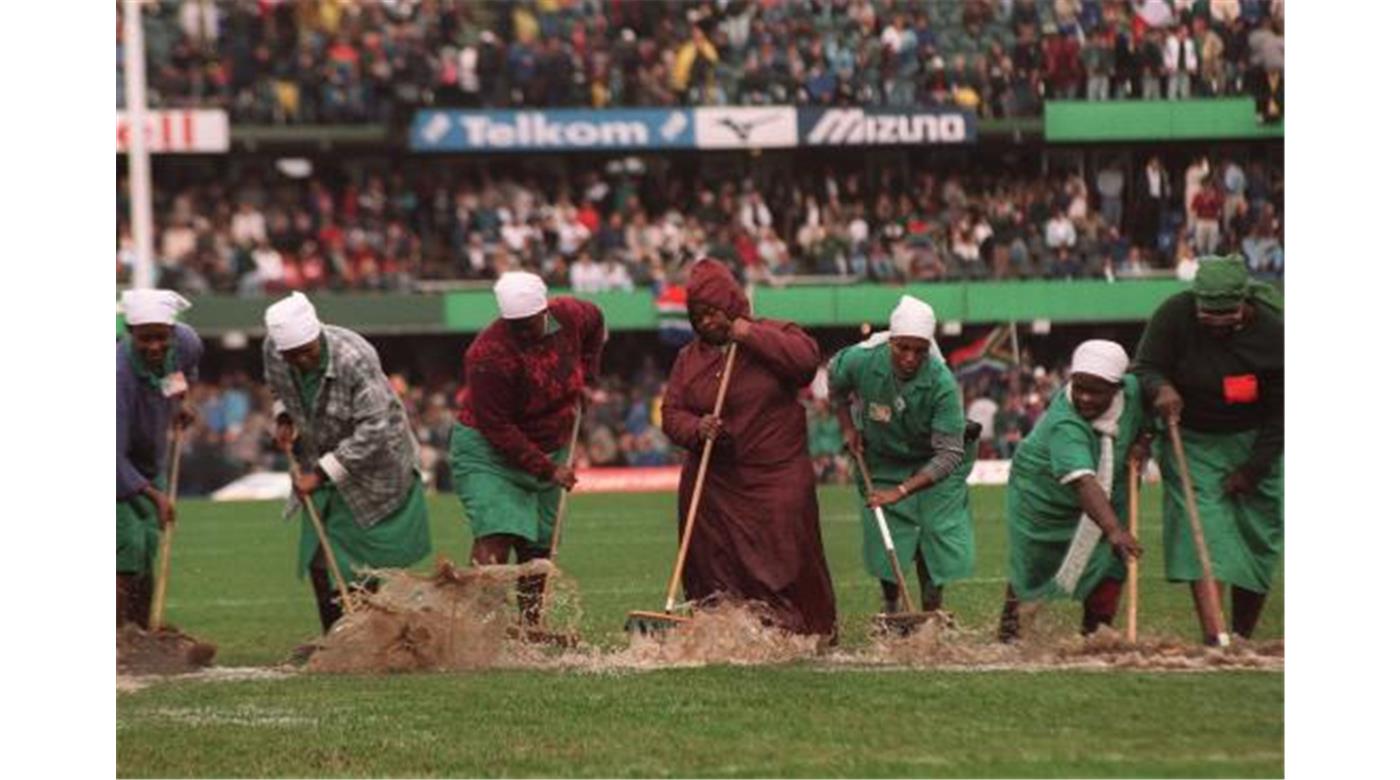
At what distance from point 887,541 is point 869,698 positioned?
2.95 m

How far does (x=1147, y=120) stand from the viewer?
36781mm

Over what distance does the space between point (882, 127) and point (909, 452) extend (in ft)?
85.8

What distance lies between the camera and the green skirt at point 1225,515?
491 inches

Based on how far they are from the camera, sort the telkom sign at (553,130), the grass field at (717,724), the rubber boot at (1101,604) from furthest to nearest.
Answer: the telkom sign at (553,130) → the rubber boot at (1101,604) → the grass field at (717,724)

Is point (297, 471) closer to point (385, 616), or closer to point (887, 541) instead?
point (385, 616)

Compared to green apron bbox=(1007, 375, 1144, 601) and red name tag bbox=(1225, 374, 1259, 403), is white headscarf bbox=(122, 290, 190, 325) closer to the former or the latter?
green apron bbox=(1007, 375, 1144, 601)

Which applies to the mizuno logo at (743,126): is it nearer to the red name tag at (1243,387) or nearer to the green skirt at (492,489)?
the green skirt at (492,489)

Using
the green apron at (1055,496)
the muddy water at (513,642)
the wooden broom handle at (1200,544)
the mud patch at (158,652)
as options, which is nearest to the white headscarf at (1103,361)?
the green apron at (1055,496)

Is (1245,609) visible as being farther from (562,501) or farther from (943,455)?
(562,501)

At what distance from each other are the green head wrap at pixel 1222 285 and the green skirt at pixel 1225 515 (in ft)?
2.45

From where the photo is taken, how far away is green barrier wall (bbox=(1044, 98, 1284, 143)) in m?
32.4

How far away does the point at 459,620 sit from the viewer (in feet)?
40.4

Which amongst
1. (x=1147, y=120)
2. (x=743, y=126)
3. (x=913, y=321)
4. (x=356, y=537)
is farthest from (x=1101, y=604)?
(x=743, y=126)

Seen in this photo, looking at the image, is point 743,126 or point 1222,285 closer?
point 1222,285
